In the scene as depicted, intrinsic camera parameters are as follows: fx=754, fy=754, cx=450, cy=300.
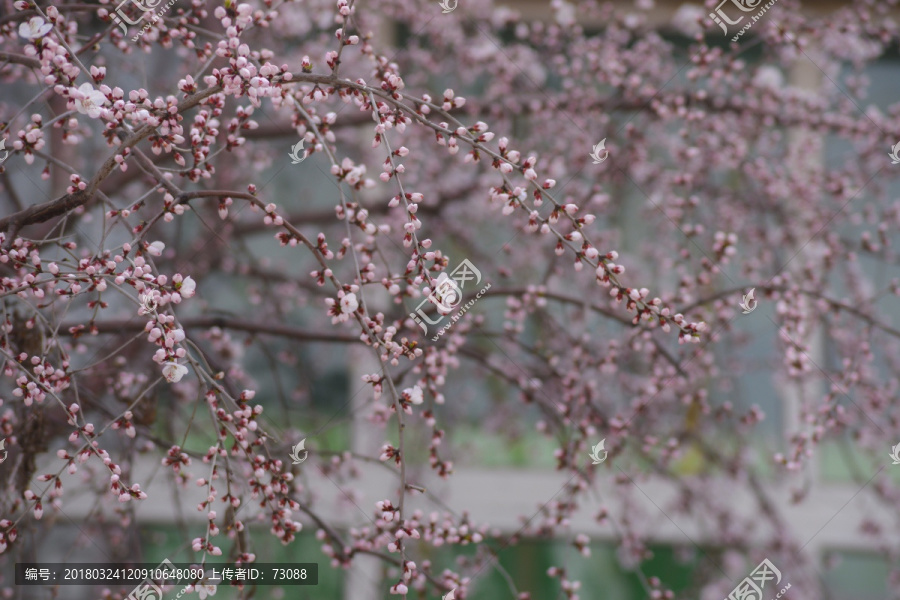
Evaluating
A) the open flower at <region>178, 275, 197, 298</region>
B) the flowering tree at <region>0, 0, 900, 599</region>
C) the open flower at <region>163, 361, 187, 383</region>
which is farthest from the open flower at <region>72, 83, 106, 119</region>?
the open flower at <region>163, 361, 187, 383</region>

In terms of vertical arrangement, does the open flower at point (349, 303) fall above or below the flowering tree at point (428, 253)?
below

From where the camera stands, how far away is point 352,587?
457 centimetres

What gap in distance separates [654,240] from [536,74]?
1.51 meters

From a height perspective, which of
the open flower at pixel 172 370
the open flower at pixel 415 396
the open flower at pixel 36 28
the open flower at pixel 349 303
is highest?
the open flower at pixel 36 28

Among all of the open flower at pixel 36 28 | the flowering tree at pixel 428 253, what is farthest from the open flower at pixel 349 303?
the open flower at pixel 36 28

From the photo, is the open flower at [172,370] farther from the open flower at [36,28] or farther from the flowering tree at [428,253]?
the open flower at [36,28]

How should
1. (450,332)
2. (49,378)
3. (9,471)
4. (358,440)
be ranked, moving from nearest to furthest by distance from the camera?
(49,378), (9,471), (450,332), (358,440)

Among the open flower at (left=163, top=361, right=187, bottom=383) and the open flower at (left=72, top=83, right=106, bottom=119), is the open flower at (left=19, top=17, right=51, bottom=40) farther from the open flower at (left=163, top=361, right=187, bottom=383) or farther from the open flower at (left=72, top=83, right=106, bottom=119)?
the open flower at (left=163, top=361, right=187, bottom=383)

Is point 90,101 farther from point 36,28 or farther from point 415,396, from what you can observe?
point 415,396

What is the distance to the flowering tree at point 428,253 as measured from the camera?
4.84ft

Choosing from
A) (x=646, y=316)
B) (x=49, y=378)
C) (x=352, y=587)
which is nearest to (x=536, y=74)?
(x=646, y=316)

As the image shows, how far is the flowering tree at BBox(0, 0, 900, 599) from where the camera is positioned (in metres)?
1.48

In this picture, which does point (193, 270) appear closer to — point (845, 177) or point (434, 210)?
point (434, 210)

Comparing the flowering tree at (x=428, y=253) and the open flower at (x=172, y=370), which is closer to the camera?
the open flower at (x=172, y=370)
